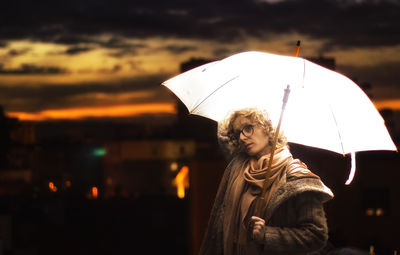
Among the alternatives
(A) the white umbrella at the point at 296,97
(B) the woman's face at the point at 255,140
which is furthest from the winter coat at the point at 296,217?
(A) the white umbrella at the point at 296,97

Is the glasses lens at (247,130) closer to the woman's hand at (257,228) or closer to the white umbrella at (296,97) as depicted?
the white umbrella at (296,97)

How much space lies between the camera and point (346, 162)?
12.3 metres

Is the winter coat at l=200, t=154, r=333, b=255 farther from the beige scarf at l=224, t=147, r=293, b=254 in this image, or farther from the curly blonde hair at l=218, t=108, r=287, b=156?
the curly blonde hair at l=218, t=108, r=287, b=156

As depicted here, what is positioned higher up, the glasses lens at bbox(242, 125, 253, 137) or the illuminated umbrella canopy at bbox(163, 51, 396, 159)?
the illuminated umbrella canopy at bbox(163, 51, 396, 159)

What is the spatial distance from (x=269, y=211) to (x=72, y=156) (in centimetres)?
6218

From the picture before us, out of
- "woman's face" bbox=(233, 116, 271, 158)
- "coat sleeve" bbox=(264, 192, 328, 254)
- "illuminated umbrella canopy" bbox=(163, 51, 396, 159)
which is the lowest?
"coat sleeve" bbox=(264, 192, 328, 254)

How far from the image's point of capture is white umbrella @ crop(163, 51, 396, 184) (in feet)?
10.9

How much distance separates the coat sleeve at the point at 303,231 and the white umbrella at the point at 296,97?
0.42 m

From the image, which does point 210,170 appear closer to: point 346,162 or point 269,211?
point 346,162

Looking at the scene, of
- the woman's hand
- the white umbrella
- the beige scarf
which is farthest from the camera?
the white umbrella

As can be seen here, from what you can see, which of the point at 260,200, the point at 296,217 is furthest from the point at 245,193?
the point at 296,217

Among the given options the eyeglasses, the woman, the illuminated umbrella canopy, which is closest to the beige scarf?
the woman

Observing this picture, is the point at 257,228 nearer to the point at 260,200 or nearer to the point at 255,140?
the point at 260,200

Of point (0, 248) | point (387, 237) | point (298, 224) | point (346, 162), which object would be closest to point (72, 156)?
point (387, 237)
